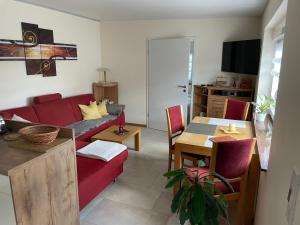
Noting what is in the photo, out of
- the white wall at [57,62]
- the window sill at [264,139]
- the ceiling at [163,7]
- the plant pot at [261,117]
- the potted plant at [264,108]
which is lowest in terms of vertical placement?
the window sill at [264,139]

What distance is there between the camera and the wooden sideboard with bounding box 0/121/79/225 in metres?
1.35

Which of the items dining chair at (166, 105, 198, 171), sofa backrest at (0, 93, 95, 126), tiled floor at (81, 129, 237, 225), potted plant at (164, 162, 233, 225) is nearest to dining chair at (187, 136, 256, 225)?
potted plant at (164, 162, 233, 225)

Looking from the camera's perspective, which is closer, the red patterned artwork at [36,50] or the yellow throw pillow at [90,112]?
the red patterned artwork at [36,50]

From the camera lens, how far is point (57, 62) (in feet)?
13.5

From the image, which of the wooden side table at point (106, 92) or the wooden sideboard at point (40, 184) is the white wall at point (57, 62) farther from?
the wooden sideboard at point (40, 184)

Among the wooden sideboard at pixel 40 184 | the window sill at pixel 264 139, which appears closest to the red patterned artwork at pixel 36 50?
the wooden sideboard at pixel 40 184

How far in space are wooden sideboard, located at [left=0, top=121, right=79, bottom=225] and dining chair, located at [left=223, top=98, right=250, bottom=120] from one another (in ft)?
8.21

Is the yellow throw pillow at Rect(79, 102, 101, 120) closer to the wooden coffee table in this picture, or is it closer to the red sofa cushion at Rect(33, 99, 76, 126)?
the red sofa cushion at Rect(33, 99, 76, 126)

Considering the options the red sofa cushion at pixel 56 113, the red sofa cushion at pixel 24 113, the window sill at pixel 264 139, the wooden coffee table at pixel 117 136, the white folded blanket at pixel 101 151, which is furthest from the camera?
the red sofa cushion at pixel 56 113

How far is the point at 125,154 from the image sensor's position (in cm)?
291

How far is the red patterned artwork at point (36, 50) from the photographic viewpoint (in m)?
3.28

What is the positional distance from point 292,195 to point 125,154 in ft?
7.69

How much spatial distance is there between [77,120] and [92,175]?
2.14 m

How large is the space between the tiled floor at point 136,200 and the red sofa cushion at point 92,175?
154 millimetres
